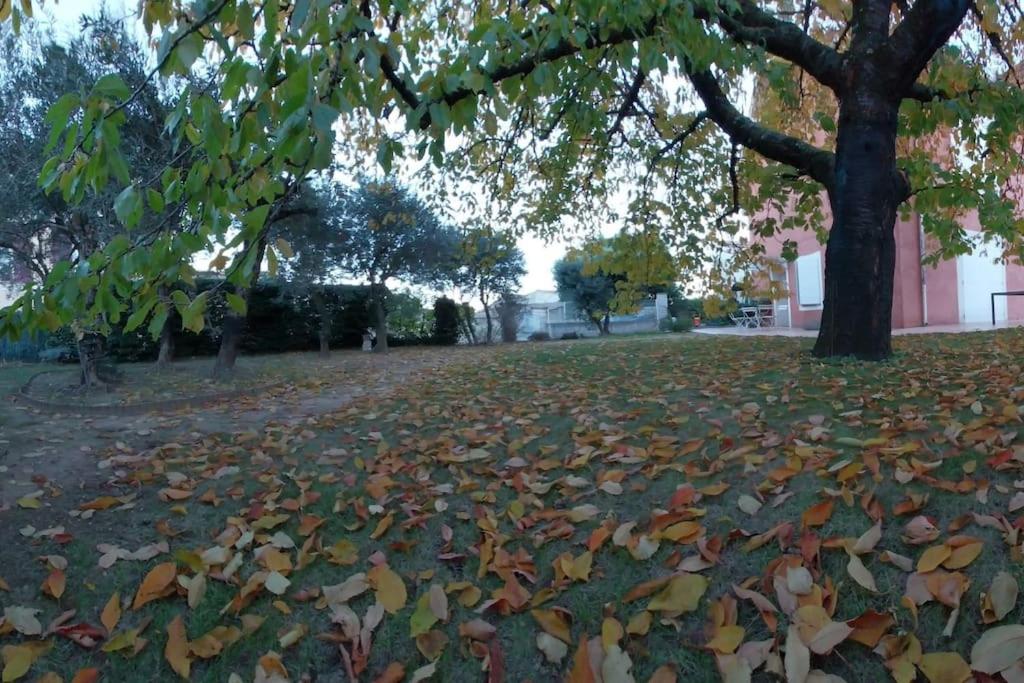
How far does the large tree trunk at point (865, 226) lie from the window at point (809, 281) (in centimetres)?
1330

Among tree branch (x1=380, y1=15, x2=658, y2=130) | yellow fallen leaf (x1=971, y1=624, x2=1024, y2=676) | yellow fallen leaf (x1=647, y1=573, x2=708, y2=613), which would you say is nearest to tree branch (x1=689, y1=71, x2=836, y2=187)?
tree branch (x1=380, y1=15, x2=658, y2=130)

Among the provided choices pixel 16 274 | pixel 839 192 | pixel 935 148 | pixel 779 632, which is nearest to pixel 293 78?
pixel 779 632

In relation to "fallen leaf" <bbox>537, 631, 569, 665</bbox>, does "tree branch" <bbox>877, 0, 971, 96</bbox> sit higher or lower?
higher

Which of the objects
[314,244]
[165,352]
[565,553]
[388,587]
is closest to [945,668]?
[565,553]

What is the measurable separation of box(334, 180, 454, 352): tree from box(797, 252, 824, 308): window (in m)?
10.5

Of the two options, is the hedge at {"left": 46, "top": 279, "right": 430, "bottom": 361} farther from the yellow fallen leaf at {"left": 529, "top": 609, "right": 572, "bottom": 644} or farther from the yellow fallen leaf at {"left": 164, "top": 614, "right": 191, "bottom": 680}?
the yellow fallen leaf at {"left": 529, "top": 609, "right": 572, "bottom": 644}

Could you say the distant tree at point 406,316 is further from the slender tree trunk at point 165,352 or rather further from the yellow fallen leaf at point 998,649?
the yellow fallen leaf at point 998,649

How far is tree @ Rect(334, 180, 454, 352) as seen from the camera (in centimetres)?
1484

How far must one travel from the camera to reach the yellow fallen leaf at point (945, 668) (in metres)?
1.54

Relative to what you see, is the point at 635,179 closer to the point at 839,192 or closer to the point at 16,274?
the point at 839,192

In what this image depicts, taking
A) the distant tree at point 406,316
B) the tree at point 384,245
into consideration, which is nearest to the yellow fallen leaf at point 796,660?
the tree at point 384,245

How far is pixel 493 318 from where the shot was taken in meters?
21.2

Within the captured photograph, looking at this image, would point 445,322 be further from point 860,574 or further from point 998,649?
point 998,649

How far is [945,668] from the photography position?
1563mm
